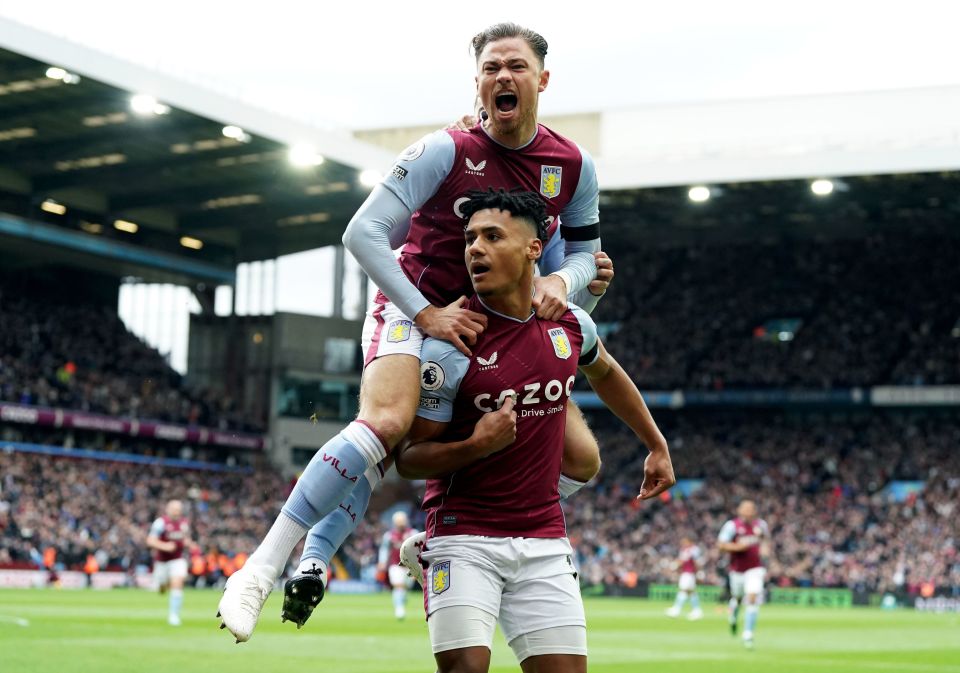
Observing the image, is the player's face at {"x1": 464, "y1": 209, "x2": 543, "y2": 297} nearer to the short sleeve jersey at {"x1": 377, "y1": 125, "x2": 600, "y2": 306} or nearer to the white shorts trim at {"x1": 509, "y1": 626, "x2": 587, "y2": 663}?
the short sleeve jersey at {"x1": 377, "y1": 125, "x2": 600, "y2": 306}

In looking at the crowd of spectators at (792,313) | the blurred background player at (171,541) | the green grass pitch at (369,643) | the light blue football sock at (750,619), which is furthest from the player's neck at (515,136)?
the crowd of spectators at (792,313)

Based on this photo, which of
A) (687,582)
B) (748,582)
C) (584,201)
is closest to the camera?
(584,201)

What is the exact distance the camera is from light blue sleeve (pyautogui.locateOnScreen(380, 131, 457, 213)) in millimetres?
6020

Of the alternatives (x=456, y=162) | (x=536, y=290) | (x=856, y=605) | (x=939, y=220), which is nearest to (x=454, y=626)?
(x=536, y=290)

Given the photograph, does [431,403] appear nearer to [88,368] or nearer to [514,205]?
[514,205]

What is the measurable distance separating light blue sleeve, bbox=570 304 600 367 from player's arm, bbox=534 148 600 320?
12 cm

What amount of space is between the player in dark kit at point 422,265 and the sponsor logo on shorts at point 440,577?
491mm

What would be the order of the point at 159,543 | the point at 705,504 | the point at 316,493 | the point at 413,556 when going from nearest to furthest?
the point at 316,493, the point at 413,556, the point at 159,543, the point at 705,504

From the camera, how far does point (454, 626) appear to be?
5648mm

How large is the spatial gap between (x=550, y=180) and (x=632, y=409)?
4.11 feet

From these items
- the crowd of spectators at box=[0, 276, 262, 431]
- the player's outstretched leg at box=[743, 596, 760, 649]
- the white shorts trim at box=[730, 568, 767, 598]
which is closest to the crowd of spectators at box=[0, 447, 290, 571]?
the crowd of spectators at box=[0, 276, 262, 431]

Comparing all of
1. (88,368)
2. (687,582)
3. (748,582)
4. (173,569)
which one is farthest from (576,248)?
(88,368)

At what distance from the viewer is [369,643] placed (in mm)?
19219

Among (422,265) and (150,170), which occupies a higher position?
(150,170)
